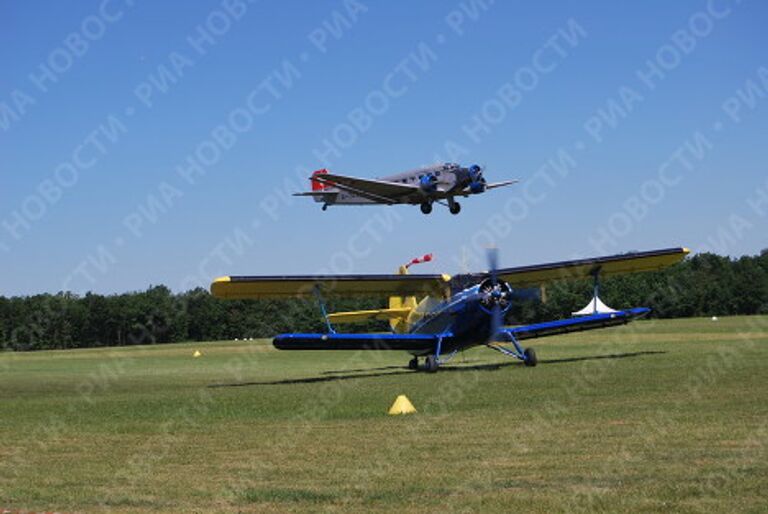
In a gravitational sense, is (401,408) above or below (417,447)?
above

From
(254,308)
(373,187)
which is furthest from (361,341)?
(254,308)

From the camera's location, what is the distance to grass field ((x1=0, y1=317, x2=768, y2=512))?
8.09 m

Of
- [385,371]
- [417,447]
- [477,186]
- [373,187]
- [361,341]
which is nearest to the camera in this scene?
[417,447]

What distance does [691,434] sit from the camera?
10.8 m

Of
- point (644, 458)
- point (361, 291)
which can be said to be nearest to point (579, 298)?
point (361, 291)

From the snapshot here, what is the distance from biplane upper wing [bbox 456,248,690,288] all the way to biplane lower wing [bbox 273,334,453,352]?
266cm

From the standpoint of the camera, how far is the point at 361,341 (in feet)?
79.9

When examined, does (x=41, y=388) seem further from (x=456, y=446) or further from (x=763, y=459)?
(x=763, y=459)

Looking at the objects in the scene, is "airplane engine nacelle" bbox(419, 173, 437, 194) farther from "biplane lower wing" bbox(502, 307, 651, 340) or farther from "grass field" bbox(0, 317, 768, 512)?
"grass field" bbox(0, 317, 768, 512)

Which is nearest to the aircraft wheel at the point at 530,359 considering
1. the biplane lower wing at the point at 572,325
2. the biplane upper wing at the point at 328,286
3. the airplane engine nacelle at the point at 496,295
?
the biplane lower wing at the point at 572,325

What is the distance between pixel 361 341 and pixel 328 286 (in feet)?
5.48

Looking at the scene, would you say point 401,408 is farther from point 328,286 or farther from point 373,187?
point 373,187

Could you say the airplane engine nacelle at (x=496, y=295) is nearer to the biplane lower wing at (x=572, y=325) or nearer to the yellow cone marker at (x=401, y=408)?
the biplane lower wing at (x=572, y=325)

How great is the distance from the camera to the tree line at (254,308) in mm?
98062
